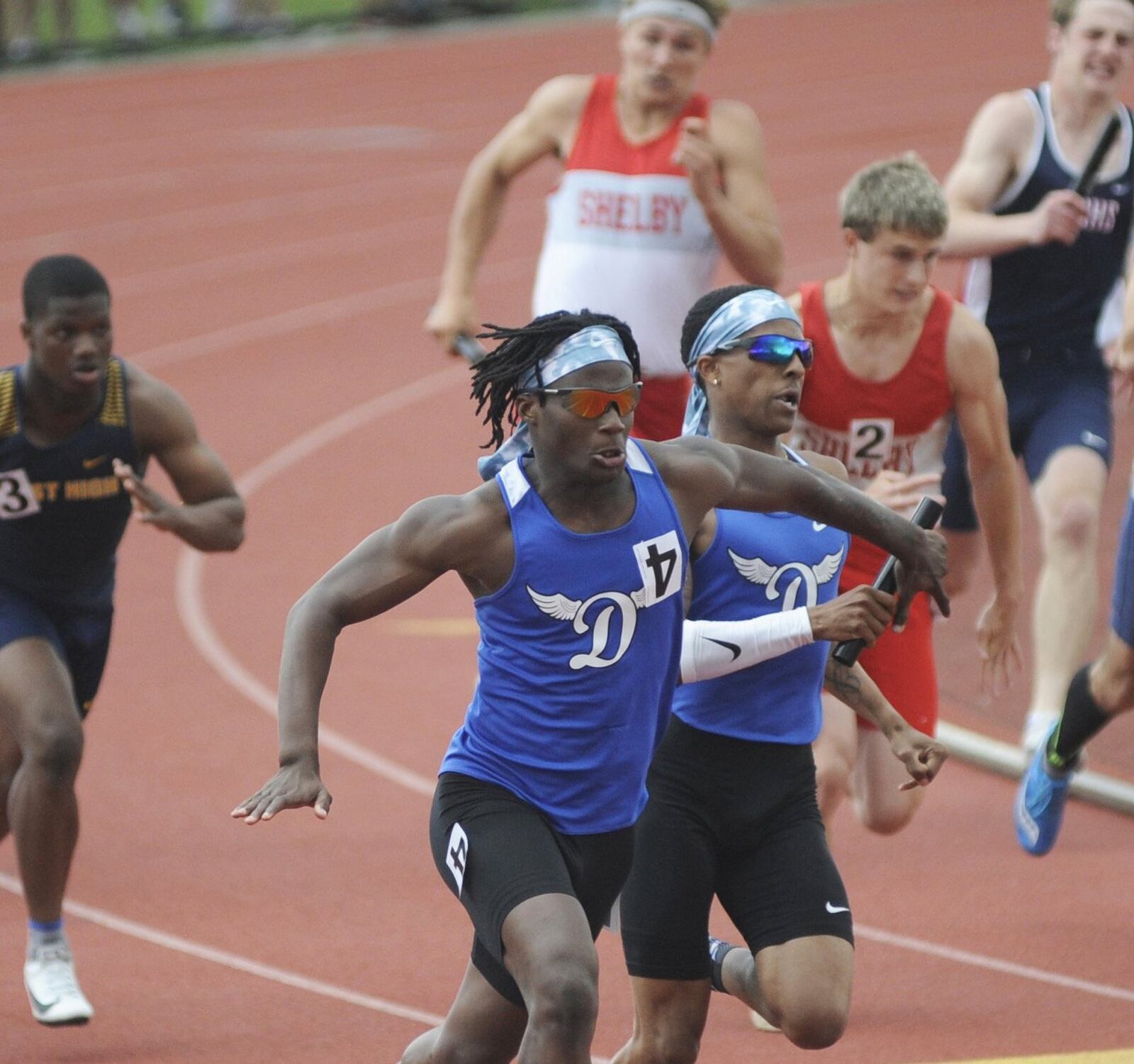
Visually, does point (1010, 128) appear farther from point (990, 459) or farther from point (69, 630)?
point (69, 630)

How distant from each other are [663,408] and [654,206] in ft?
2.16

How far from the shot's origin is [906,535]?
15.6 feet

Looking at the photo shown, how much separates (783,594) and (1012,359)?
2.80m

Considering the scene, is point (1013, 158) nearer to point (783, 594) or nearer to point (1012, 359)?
point (1012, 359)

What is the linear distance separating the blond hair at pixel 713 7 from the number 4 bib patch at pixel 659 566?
3.14 meters

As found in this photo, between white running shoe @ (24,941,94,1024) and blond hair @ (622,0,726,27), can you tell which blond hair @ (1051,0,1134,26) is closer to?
blond hair @ (622,0,726,27)

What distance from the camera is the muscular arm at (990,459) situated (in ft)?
19.1

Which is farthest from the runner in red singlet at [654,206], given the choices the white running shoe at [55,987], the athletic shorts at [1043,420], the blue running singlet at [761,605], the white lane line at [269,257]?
the white lane line at [269,257]

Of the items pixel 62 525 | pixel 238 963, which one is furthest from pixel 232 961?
pixel 62 525

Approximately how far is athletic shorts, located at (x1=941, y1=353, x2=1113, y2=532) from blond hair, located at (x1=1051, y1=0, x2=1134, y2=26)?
1.16m

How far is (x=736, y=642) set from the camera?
473 cm

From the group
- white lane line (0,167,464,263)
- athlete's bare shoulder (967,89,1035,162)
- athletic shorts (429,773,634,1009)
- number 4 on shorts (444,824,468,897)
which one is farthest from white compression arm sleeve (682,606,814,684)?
white lane line (0,167,464,263)

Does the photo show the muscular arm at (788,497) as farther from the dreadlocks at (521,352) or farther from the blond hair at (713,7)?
the blond hair at (713,7)

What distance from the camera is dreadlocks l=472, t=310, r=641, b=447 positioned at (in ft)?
14.7
